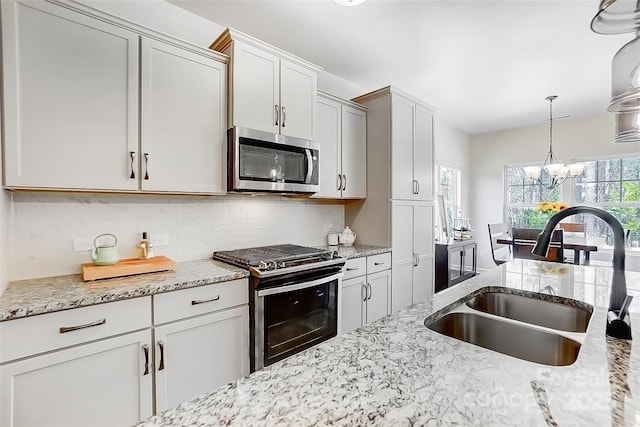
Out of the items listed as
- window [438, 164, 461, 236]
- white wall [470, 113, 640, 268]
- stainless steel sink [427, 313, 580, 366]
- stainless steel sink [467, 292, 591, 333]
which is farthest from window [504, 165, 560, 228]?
stainless steel sink [427, 313, 580, 366]

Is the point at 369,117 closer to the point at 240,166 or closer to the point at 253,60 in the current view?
the point at 253,60

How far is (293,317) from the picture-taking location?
2043mm

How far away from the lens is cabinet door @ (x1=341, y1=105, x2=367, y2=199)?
2963mm

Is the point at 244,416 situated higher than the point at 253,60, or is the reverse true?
the point at 253,60

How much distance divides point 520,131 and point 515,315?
17.2 feet

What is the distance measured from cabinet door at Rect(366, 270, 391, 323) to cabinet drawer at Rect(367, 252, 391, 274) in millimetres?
45

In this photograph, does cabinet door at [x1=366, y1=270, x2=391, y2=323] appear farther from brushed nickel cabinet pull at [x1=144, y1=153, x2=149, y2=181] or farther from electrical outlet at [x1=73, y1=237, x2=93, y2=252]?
electrical outlet at [x1=73, y1=237, x2=93, y2=252]

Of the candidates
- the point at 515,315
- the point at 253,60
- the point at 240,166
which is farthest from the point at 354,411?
the point at 253,60

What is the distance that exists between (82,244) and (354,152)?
229 cm

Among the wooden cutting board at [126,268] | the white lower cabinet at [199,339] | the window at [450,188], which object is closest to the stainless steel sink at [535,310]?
the white lower cabinet at [199,339]

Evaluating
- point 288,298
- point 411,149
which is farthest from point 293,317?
point 411,149

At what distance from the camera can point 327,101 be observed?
111 inches

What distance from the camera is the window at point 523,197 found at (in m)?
5.32

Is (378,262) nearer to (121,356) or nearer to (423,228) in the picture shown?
(423,228)
